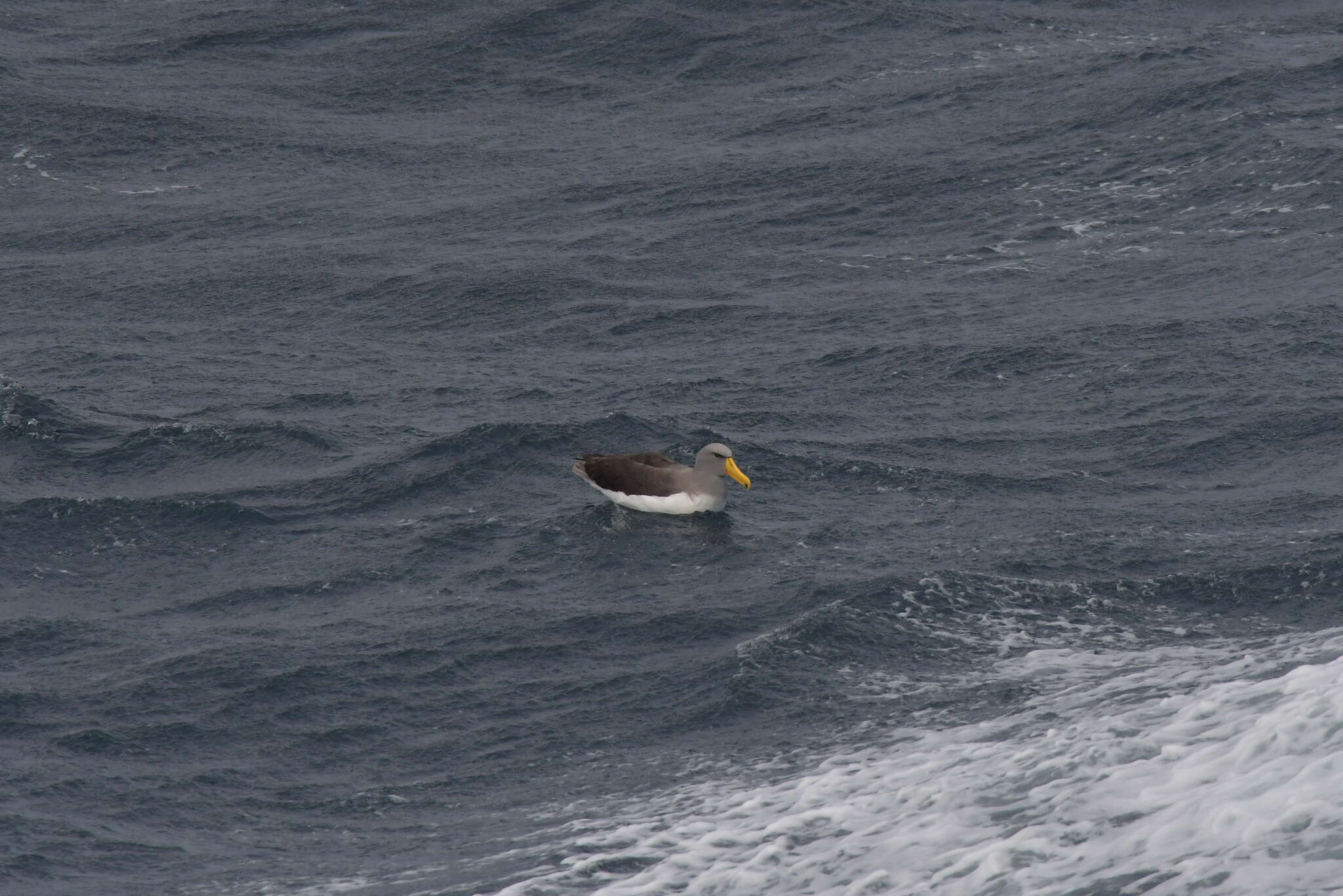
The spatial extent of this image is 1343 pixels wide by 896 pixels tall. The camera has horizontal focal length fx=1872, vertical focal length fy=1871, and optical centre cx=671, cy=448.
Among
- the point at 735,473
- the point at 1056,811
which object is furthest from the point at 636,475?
the point at 1056,811

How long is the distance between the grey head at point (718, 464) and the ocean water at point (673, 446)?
0.53m

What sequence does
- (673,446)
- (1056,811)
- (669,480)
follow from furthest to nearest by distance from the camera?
(673,446) < (669,480) < (1056,811)

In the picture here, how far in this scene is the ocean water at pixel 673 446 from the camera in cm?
1598

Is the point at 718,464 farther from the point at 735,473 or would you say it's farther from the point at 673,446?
the point at 673,446

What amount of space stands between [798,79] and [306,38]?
36.4 ft

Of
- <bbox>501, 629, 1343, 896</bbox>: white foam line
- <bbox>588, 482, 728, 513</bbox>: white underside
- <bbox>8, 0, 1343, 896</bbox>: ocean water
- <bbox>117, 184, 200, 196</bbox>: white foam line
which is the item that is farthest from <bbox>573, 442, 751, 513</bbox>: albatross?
<bbox>117, 184, 200, 196</bbox>: white foam line

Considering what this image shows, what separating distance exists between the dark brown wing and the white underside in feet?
0.17

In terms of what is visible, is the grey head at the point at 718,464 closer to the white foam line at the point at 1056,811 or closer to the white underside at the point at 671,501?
the white underside at the point at 671,501

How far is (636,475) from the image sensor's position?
22.3 metres

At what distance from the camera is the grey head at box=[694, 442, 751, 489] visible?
882 inches

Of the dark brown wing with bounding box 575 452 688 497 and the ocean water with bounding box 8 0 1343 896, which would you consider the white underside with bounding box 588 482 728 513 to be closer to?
the dark brown wing with bounding box 575 452 688 497

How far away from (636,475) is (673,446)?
6.77 ft

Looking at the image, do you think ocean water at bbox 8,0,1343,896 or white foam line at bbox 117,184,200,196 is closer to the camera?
ocean water at bbox 8,0,1343,896

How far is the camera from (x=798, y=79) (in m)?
37.7
